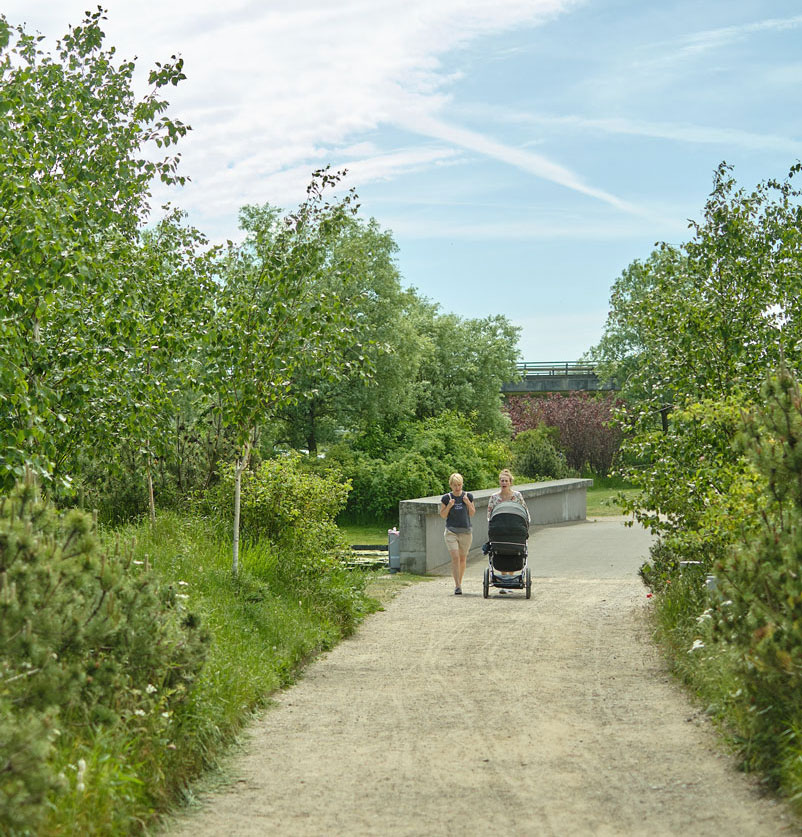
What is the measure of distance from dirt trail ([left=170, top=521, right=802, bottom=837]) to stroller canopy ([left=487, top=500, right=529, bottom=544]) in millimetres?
2276

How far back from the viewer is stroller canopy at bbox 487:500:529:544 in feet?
45.0

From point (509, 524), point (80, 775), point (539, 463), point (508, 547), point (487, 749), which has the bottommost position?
point (487, 749)

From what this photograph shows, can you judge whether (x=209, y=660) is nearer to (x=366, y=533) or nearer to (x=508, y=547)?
(x=508, y=547)

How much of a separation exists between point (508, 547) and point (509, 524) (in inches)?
13.6

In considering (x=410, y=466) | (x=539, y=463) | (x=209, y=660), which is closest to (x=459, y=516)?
(x=209, y=660)

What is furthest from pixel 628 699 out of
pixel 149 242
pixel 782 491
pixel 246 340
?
pixel 149 242

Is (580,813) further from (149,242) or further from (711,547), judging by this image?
(149,242)

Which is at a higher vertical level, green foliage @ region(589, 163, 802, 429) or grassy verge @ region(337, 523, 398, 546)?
green foliage @ region(589, 163, 802, 429)

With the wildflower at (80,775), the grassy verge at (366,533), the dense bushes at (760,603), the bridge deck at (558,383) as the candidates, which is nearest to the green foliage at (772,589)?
the dense bushes at (760,603)

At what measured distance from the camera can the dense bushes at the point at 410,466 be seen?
28.6 metres

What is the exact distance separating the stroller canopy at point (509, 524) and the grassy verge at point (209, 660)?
1.77 meters

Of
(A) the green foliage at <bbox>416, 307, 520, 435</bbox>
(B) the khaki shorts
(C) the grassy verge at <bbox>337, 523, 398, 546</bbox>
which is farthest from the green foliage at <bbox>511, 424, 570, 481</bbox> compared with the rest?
(B) the khaki shorts

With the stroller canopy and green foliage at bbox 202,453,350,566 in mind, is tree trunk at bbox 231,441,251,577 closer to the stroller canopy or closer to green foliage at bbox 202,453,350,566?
green foliage at bbox 202,453,350,566

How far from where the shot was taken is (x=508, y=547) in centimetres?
1385
